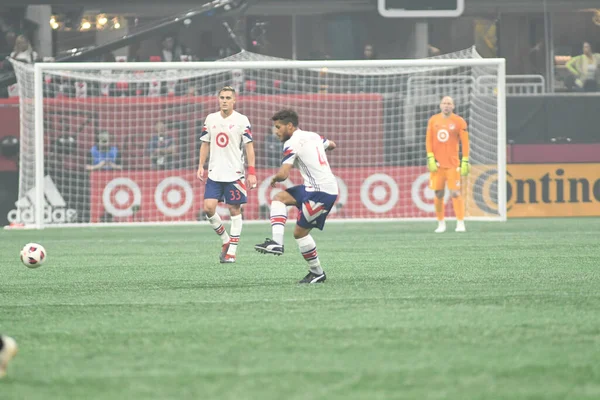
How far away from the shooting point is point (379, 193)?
1975 centimetres

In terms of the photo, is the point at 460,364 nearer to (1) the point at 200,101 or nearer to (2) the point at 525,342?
(2) the point at 525,342

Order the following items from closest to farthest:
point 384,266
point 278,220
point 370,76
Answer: point 278,220
point 384,266
point 370,76

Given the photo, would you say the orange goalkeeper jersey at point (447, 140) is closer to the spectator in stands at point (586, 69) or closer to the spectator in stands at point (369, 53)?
the spectator in stands at point (369, 53)

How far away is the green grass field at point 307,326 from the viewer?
4.62 m

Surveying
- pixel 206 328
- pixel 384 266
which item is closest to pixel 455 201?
pixel 384 266

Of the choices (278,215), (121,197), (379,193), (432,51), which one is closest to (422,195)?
(379,193)

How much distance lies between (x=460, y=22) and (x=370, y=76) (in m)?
4.22

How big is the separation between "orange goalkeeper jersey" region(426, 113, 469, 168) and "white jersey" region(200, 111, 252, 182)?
5.29 meters

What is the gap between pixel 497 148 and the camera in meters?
19.5

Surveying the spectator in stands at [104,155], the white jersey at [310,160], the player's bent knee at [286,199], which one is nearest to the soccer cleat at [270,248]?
the player's bent knee at [286,199]

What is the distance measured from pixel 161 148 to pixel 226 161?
8.52m

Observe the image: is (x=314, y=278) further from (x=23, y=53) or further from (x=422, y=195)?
(x=23, y=53)

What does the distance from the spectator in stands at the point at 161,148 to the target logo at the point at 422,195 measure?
14.2 feet

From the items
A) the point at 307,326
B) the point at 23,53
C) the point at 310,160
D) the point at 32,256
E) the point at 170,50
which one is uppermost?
the point at 170,50
